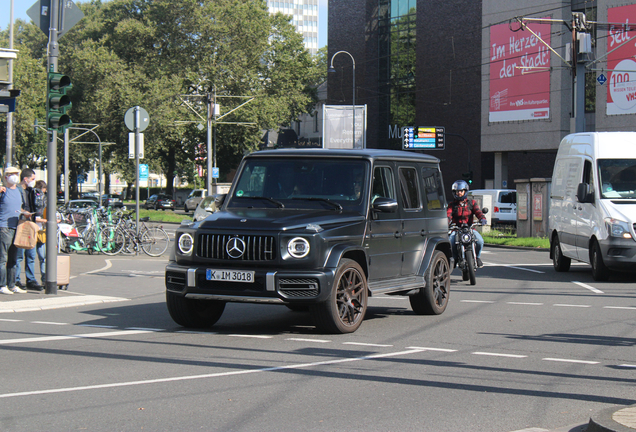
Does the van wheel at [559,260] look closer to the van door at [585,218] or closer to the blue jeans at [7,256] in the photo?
the van door at [585,218]

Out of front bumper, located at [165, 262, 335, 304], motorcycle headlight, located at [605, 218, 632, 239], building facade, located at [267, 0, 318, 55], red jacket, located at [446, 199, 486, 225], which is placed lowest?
front bumper, located at [165, 262, 335, 304]

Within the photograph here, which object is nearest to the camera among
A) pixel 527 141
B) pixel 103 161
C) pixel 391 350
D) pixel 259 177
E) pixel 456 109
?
pixel 391 350

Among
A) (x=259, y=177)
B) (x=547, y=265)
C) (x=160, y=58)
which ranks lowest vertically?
(x=547, y=265)

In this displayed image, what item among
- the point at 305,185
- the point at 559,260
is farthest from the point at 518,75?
the point at 305,185

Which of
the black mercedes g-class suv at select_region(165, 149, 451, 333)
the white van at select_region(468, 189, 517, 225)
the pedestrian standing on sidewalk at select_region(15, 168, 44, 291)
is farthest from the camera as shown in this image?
the white van at select_region(468, 189, 517, 225)

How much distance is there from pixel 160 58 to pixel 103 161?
42.9 ft

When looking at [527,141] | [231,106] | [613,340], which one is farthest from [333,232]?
[231,106]

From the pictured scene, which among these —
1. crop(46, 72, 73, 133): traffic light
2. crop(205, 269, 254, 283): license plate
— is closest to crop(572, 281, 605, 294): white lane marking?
crop(205, 269, 254, 283): license plate

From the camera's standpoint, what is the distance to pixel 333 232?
8422mm

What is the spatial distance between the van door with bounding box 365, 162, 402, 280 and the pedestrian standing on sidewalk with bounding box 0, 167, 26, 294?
19.6ft

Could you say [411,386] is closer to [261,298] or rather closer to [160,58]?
[261,298]

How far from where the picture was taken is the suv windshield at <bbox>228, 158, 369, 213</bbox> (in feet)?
29.8

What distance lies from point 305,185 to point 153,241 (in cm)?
1383

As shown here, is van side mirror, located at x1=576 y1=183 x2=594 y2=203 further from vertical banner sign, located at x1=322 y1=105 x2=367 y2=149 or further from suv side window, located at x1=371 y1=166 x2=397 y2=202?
vertical banner sign, located at x1=322 y1=105 x2=367 y2=149
